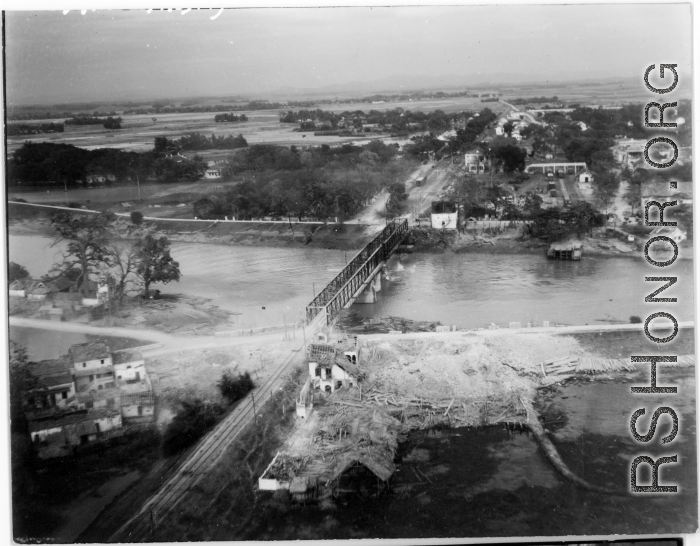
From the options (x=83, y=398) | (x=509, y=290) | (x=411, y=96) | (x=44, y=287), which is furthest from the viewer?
(x=509, y=290)

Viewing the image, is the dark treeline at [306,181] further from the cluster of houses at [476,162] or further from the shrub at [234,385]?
the shrub at [234,385]

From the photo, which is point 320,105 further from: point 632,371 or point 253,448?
point 632,371

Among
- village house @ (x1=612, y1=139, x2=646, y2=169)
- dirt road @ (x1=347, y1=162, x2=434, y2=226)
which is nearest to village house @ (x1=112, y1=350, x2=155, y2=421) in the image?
dirt road @ (x1=347, y1=162, x2=434, y2=226)

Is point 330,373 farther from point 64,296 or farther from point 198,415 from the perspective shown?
point 64,296

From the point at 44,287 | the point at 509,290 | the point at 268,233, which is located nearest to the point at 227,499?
the point at 44,287

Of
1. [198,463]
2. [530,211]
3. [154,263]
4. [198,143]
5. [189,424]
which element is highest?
[198,143]

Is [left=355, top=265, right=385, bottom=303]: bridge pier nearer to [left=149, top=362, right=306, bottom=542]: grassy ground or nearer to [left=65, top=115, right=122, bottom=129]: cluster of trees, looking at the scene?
[left=149, top=362, right=306, bottom=542]: grassy ground

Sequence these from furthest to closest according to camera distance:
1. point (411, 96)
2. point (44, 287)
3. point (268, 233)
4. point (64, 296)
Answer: point (268, 233), point (411, 96), point (64, 296), point (44, 287)
